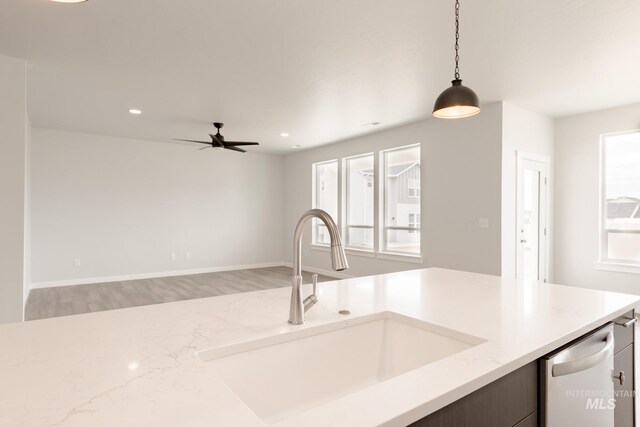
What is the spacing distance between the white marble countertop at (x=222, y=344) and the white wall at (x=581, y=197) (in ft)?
13.3

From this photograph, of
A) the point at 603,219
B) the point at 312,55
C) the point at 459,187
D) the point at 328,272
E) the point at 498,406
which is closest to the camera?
the point at 498,406

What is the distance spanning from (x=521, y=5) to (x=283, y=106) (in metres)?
3.03

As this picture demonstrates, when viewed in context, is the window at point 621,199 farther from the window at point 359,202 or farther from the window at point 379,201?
the window at point 359,202

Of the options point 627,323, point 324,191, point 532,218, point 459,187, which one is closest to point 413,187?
point 459,187

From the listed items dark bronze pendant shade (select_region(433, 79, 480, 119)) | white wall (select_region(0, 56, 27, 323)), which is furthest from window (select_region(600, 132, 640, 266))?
white wall (select_region(0, 56, 27, 323))

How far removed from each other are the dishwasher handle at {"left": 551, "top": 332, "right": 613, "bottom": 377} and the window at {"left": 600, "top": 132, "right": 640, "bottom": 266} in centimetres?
451

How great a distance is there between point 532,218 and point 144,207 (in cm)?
682

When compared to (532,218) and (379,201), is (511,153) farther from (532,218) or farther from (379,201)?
(379,201)

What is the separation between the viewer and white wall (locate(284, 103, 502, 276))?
458 cm

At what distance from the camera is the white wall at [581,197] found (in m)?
4.68

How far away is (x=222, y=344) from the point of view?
3.28 feet

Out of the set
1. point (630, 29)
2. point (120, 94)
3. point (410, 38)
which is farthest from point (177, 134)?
point (630, 29)

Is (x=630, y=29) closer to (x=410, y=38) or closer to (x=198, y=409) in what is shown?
(x=410, y=38)

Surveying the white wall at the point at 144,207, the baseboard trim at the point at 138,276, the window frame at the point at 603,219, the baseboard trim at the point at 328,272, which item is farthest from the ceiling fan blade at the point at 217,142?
the window frame at the point at 603,219
